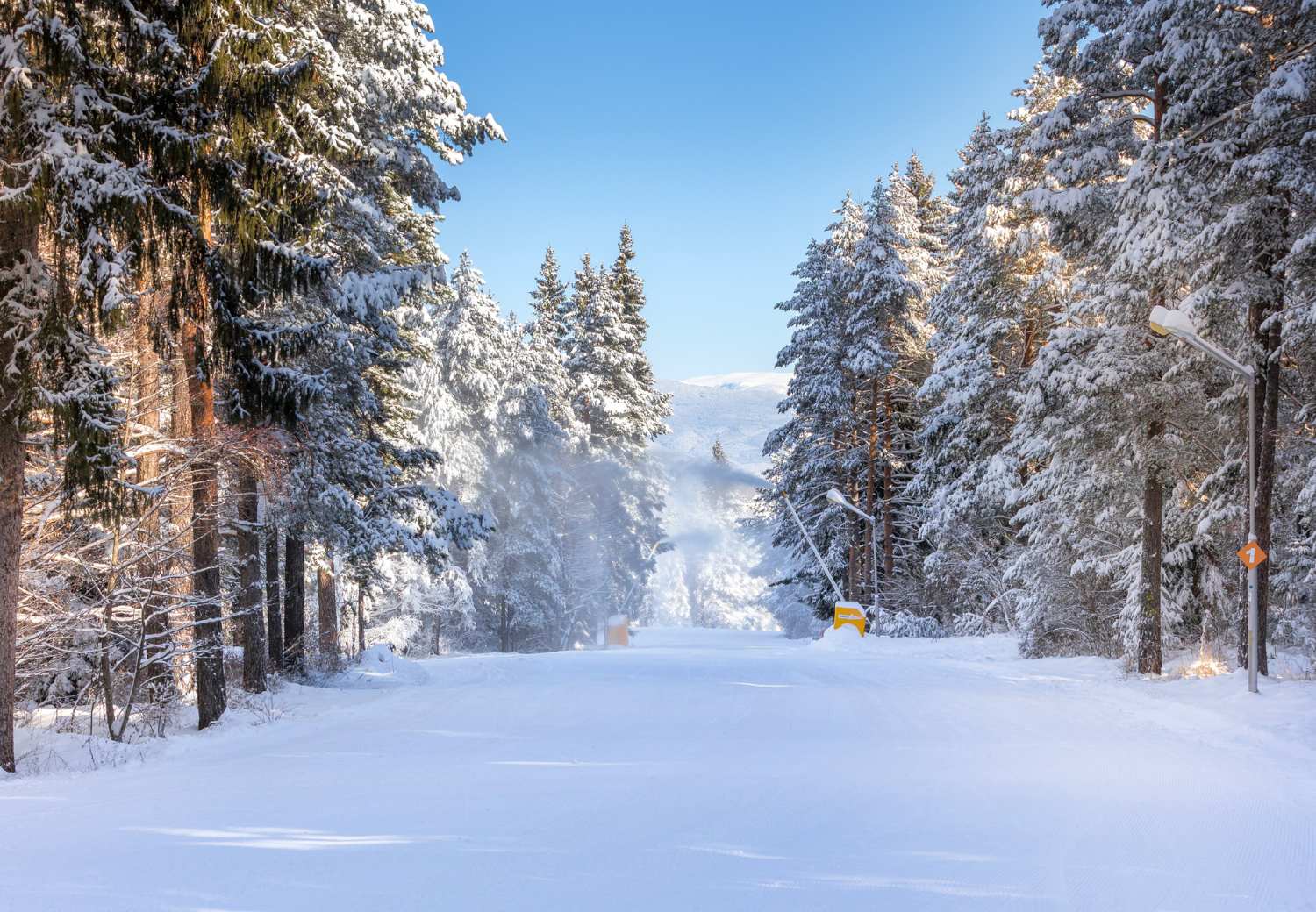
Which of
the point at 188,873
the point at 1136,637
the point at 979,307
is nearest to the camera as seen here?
the point at 188,873

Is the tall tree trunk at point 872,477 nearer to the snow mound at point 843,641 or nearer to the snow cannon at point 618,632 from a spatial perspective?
the snow mound at point 843,641

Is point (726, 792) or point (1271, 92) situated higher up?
point (1271, 92)

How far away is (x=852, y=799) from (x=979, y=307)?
17075 mm

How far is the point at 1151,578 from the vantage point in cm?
1373

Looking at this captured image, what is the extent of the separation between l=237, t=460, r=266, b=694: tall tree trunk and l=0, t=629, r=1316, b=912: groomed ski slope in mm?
1455

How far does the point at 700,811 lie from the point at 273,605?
1156 cm

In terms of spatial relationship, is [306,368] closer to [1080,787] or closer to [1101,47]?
[1080,787]

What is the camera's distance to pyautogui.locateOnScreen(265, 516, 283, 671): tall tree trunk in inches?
584

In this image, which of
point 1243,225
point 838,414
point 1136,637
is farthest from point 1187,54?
point 838,414

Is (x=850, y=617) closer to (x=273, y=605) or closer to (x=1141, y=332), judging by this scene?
(x=1141, y=332)

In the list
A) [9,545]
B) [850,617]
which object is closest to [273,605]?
[9,545]

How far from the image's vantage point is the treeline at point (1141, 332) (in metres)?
11.9

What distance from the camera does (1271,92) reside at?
11.0 m

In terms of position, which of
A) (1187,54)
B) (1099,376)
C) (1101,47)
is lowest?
(1099,376)
